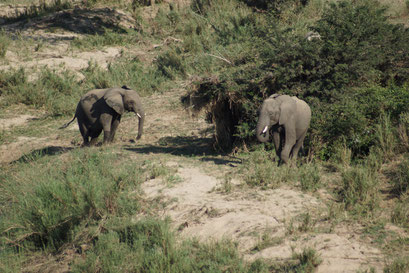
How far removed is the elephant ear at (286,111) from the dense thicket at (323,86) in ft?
4.02

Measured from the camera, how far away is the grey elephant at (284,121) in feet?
23.7

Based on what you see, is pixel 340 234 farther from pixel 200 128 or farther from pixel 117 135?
pixel 117 135

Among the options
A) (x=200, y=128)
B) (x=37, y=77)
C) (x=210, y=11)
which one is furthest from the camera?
(x=210, y=11)

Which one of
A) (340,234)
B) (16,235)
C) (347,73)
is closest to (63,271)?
(16,235)

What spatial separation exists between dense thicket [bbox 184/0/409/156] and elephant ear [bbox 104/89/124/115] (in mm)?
1532

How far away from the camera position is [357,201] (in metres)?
6.23

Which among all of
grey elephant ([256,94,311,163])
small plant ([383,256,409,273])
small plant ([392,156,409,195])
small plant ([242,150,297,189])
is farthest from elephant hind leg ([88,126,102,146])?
small plant ([383,256,409,273])

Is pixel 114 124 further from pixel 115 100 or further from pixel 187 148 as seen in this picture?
pixel 187 148

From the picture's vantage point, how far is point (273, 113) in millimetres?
7258

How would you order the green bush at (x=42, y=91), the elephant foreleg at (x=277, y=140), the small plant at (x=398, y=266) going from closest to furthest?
1. the small plant at (x=398, y=266)
2. the elephant foreleg at (x=277, y=140)
3. the green bush at (x=42, y=91)

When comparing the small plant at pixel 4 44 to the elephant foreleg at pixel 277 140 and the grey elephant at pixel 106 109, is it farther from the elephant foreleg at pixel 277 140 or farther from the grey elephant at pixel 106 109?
the elephant foreleg at pixel 277 140

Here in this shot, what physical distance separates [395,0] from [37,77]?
46.1 feet

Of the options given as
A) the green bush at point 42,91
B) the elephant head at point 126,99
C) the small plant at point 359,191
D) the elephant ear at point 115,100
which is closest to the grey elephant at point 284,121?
the small plant at point 359,191

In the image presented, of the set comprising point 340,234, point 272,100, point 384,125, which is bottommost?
point 340,234
